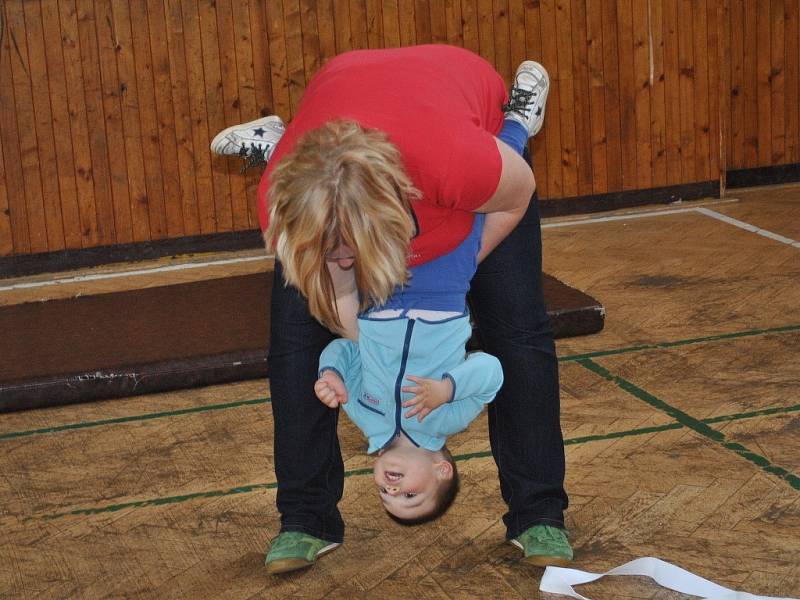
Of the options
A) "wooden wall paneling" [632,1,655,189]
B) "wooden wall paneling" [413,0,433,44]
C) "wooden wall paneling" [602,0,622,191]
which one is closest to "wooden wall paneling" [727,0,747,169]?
"wooden wall paneling" [632,1,655,189]

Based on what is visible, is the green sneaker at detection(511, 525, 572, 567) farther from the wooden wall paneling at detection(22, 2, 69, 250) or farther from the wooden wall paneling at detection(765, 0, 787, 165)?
the wooden wall paneling at detection(765, 0, 787, 165)

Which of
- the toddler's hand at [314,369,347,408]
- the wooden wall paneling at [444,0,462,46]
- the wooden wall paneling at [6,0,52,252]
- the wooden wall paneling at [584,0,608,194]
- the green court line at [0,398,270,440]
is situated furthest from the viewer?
the wooden wall paneling at [584,0,608,194]

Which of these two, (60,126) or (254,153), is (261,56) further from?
(254,153)

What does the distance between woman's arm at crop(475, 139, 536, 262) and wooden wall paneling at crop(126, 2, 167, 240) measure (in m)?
4.09

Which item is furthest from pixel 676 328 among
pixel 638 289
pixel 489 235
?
pixel 489 235

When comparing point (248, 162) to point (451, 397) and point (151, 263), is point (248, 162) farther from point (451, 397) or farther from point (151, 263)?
point (151, 263)

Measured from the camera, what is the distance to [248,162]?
257 cm

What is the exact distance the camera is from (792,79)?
24.0 ft

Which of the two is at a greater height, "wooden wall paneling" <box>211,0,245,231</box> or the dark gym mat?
"wooden wall paneling" <box>211,0,245,231</box>

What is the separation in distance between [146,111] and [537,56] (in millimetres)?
2219

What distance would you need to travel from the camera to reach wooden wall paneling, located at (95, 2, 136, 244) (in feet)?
19.5

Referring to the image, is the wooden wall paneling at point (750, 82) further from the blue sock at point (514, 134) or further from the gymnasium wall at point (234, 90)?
the blue sock at point (514, 134)

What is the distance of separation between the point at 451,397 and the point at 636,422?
1.33 metres

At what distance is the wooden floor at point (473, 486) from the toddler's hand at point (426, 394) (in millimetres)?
511
